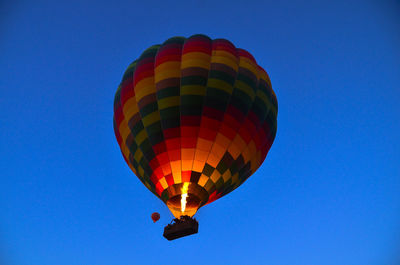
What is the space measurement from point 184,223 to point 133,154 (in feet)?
9.38

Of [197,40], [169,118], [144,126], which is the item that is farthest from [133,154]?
[197,40]

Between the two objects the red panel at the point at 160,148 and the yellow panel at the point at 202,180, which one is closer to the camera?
the yellow panel at the point at 202,180

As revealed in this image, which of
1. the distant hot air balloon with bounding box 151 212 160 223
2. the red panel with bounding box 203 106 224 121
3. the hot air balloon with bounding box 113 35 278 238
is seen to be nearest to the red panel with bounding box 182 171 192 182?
the hot air balloon with bounding box 113 35 278 238

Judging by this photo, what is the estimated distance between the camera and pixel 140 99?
1008cm

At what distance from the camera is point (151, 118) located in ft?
31.8

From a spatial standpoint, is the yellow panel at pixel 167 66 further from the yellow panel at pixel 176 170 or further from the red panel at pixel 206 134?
the yellow panel at pixel 176 170

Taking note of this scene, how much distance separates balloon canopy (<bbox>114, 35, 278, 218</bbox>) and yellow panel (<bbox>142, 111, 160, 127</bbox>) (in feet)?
0.10

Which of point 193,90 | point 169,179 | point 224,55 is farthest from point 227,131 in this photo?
point 224,55

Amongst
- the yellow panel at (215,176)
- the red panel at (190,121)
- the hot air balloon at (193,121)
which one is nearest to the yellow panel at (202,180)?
the hot air balloon at (193,121)

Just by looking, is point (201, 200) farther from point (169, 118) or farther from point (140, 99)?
point (140, 99)

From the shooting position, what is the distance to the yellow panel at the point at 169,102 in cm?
961

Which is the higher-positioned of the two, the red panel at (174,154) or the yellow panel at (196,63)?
the yellow panel at (196,63)

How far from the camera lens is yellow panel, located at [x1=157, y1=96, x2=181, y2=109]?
961 cm

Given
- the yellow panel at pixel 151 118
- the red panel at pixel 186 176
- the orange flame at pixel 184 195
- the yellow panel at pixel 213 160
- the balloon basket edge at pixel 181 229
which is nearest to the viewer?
the balloon basket edge at pixel 181 229
